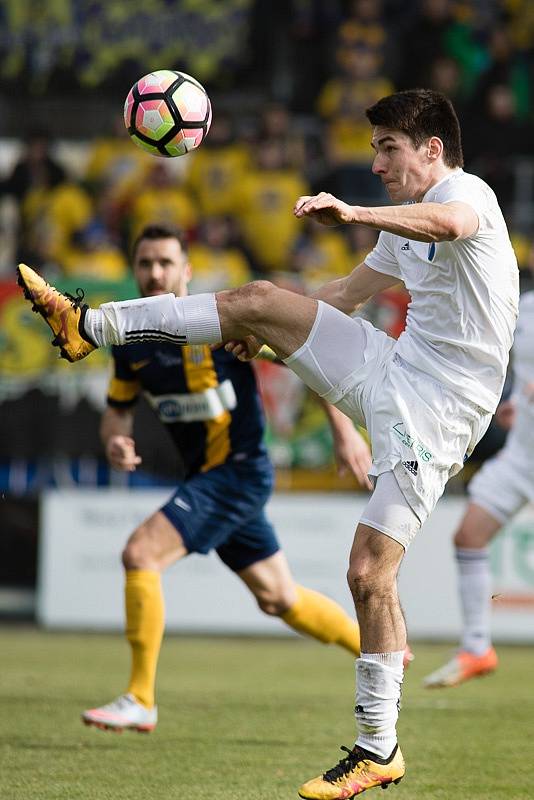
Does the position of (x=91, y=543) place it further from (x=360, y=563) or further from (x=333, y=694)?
(x=360, y=563)

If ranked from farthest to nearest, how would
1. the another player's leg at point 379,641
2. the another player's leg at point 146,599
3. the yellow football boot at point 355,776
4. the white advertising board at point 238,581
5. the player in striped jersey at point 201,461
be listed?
the white advertising board at point 238,581, the player in striped jersey at point 201,461, the another player's leg at point 146,599, the another player's leg at point 379,641, the yellow football boot at point 355,776

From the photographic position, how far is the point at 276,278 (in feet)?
39.5

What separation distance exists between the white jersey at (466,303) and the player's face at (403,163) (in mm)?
67

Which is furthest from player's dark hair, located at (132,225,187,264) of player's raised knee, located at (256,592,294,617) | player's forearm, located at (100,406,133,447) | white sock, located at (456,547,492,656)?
white sock, located at (456,547,492,656)

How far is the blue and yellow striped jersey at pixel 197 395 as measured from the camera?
6910 mm

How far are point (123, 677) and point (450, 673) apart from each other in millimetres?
2162

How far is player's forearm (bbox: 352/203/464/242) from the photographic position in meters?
4.44

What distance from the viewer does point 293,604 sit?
7.02 m

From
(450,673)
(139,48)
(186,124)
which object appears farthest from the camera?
(139,48)

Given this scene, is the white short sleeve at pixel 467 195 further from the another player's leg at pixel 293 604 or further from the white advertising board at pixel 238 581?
the white advertising board at pixel 238 581

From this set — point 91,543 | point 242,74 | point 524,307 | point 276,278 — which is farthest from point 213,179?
point 524,307

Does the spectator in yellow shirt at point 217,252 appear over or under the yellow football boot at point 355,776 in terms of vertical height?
over

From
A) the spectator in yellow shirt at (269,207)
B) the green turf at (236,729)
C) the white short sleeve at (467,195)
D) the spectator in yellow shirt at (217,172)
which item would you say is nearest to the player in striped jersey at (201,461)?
the green turf at (236,729)

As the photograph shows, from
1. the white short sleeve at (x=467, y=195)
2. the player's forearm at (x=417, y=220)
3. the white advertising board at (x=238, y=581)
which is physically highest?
the white short sleeve at (x=467, y=195)
